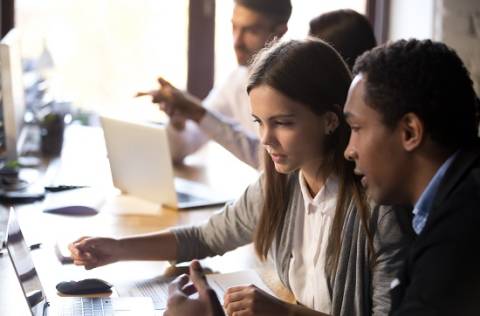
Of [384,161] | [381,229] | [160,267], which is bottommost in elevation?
[160,267]

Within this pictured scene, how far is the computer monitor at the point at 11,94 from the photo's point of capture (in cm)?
250

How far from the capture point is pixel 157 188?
7.58 ft

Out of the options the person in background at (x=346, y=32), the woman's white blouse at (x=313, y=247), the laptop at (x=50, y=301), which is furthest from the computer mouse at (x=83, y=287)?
the person in background at (x=346, y=32)

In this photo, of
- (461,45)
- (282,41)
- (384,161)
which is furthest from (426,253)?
(461,45)

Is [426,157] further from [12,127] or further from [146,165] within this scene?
[12,127]

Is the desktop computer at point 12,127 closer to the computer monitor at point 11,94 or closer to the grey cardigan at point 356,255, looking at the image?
the computer monitor at point 11,94

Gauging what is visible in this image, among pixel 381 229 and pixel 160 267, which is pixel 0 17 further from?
pixel 381 229

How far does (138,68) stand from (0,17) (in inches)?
25.2

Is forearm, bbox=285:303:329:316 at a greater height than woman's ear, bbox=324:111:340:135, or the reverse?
woman's ear, bbox=324:111:340:135

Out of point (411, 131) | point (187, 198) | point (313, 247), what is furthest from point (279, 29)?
point (411, 131)

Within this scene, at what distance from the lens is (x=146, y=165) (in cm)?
233

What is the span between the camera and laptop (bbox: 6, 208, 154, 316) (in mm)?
1440

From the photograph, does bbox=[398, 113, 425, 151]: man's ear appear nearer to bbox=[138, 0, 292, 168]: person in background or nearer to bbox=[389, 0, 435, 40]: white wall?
bbox=[138, 0, 292, 168]: person in background

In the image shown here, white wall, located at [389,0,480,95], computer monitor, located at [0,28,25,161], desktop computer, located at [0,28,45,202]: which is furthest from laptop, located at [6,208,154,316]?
white wall, located at [389,0,480,95]
